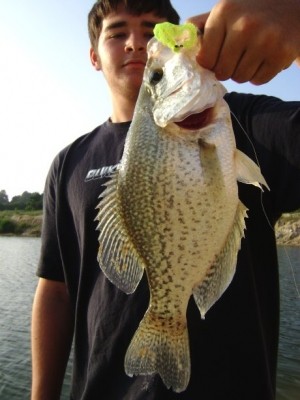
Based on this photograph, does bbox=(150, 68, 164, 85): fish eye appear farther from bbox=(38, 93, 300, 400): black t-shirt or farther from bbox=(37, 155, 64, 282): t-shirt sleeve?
bbox=(37, 155, 64, 282): t-shirt sleeve

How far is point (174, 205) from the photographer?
1.99 meters

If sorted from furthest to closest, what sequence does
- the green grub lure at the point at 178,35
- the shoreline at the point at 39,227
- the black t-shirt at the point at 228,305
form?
the shoreline at the point at 39,227 < the black t-shirt at the point at 228,305 < the green grub lure at the point at 178,35

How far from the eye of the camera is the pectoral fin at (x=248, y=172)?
1.88m

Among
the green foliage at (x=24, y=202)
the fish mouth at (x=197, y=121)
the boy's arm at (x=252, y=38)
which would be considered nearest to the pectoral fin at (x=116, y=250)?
the fish mouth at (x=197, y=121)

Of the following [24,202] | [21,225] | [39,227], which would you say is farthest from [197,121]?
[24,202]

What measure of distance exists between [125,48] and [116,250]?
5.72 ft

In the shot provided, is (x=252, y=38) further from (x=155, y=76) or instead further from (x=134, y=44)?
(x=134, y=44)

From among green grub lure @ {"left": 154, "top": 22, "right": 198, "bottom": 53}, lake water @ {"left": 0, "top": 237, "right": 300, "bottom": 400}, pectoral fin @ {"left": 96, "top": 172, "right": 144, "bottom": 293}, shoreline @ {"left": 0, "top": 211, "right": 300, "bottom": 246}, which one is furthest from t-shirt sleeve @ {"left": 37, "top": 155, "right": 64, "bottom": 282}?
shoreline @ {"left": 0, "top": 211, "right": 300, "bottom": 246}

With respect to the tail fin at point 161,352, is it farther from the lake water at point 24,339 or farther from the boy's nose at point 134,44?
the lake water at point 24,339

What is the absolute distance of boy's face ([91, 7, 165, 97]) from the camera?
3.18 meters

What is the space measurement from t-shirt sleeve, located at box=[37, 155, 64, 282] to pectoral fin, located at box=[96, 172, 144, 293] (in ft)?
4.43

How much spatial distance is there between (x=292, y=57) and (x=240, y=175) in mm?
548

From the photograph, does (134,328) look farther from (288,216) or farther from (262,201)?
(288,216)

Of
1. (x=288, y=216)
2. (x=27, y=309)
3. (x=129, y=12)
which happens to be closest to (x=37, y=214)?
(x=288, y=216)
